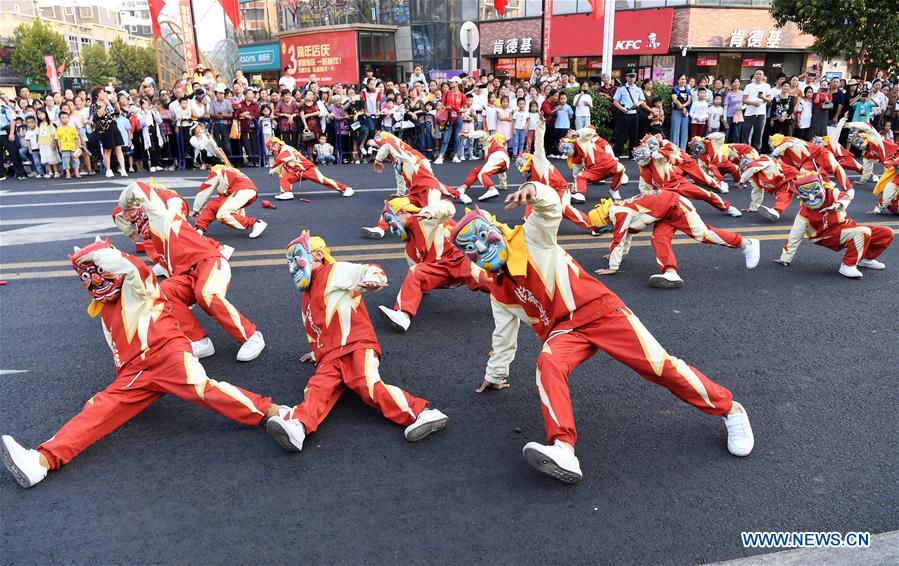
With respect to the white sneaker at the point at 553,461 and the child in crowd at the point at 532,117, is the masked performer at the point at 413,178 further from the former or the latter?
the child in crowd at the point at 532,117

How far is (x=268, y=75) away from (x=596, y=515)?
145 feet

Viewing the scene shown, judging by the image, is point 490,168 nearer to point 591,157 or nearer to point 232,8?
point 591,157

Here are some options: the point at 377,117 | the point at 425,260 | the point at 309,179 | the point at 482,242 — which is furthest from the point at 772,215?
the point at 377,117

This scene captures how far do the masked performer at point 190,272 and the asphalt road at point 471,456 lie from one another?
0.22 meters

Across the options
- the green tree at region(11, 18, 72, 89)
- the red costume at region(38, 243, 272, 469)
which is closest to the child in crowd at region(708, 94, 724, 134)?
the red costume at region(38, 243, 272, 469)

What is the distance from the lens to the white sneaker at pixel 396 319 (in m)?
5.98

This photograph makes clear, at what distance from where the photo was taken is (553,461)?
140 inches

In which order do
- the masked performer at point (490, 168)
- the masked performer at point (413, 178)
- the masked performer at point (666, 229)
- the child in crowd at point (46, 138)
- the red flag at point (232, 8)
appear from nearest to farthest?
1. the masked performer at point (666, 229)
2. the masked performer at point (413, 178)
3. the masked performer at point (490, 168)
4. the child in crowd at point (46, 138)
5. the red flag at point (232, 8)

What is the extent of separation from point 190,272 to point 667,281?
488cm

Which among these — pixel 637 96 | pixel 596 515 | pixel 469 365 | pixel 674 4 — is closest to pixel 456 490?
pixel 596 515

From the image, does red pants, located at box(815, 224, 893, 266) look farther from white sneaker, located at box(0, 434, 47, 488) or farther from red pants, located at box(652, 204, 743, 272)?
white sneaker, located at box(0, 434, 47, 488)

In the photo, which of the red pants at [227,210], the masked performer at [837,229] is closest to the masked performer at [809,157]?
the masked performer at [837,229]

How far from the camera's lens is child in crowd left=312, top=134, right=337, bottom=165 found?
53.6 ft

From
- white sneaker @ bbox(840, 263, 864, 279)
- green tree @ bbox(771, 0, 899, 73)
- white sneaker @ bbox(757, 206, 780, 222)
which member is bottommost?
white sneaker @ bbox(840, 263, 864, 279)
